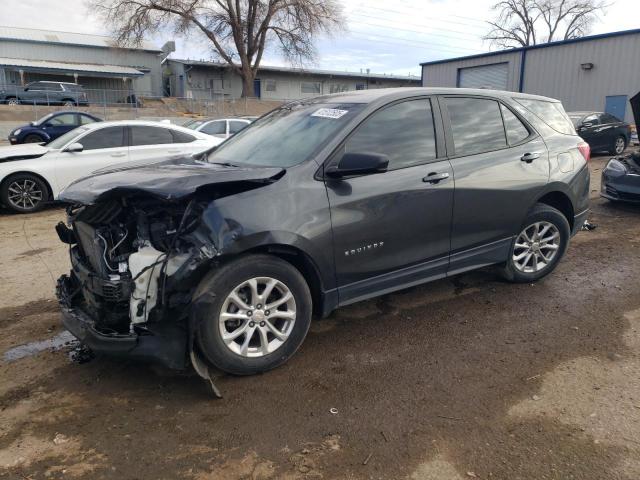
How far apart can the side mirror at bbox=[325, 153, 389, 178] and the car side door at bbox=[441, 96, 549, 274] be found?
37.1 inches

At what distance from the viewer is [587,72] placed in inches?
909

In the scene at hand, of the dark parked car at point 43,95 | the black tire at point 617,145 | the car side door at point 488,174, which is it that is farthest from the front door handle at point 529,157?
the dark parked car at point 43,95

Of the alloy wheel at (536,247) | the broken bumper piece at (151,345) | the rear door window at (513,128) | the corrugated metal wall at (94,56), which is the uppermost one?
the corrugated metal wall at (94,56)

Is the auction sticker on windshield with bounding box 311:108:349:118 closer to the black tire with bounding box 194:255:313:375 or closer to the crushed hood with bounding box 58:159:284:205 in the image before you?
the crushed hood with bounding box 58:159:284:205

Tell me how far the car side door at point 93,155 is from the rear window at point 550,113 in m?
6.54

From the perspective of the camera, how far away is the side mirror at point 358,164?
3.24 m

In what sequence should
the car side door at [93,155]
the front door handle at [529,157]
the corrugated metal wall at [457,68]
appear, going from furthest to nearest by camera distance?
the corrugated metal wall at [457,68]
the car side door at [93,155]
the front door handle at [529,157]

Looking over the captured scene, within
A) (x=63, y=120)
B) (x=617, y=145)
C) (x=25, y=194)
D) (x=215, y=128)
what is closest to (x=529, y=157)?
(x=25, y=194)

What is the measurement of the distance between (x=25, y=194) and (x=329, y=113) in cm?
678

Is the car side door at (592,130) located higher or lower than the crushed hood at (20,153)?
higher

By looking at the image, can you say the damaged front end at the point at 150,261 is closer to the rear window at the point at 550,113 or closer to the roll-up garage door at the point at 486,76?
the rear window at the point at 550,113

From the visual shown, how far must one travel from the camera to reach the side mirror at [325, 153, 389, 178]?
324cm

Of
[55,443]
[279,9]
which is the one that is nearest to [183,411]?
[55,443]

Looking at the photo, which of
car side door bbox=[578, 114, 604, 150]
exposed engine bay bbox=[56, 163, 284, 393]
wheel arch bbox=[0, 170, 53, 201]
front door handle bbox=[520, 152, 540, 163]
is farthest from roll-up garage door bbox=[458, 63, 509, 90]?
exposed engine bay bbox=[56, 163, 284, 393]
